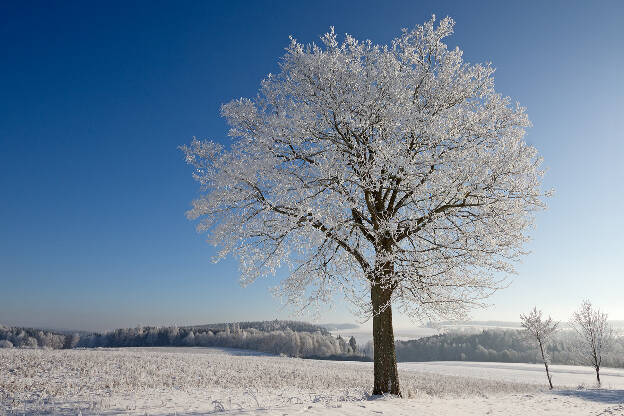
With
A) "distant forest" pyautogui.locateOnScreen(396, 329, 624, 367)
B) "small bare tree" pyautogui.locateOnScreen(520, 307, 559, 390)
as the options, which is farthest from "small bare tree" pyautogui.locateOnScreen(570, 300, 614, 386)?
"distant forest" pyautogui.locateOnScreen(396, 329, 624, 367)

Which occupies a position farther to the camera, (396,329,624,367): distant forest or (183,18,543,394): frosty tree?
(396,329,624,367): distant forest

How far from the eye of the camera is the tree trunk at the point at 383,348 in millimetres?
11406

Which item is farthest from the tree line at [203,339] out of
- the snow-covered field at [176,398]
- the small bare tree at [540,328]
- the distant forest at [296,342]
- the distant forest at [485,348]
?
the snow-covered field at [176,398]

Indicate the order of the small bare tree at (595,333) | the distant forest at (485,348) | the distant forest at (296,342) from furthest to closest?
the distant forest at (296,342)
the distant forest at (485,348)
the small bare tree at (595,333)

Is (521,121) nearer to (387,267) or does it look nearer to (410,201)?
(410,201)

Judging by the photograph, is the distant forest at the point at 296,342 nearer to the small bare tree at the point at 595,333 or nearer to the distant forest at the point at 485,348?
the distant forest at the point at 485,348

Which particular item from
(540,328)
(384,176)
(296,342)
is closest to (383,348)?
(384,176)

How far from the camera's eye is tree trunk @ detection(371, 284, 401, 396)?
1141 cm

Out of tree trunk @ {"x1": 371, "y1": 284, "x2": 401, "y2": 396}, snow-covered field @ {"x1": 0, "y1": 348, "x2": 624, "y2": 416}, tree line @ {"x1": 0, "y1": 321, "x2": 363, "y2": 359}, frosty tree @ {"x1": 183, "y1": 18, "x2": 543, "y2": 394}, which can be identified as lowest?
tree line @ {"x1": 0, "y1": 321, "x2": 363, "y2": 359}

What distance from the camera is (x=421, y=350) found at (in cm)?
11238

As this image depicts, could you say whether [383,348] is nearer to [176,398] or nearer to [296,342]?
[176,398]

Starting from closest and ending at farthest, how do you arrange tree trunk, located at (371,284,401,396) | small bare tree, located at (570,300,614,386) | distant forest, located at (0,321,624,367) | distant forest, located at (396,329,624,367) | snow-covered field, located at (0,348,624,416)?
snow-covered field, located at (0,348,624,416) → tree trunk, located at (371,284,401,396) → small bare tree, located at (570,300,614,386) → distant forest, located at (396,329,624,367) → distant forest, located at (0,321,624,367)

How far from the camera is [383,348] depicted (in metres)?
11.5

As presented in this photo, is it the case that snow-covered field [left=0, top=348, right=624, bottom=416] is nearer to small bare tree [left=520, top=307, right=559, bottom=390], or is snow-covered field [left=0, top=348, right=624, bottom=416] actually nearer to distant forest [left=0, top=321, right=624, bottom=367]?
small bare tree [left=520, top=307, right=559, bottom=390]
